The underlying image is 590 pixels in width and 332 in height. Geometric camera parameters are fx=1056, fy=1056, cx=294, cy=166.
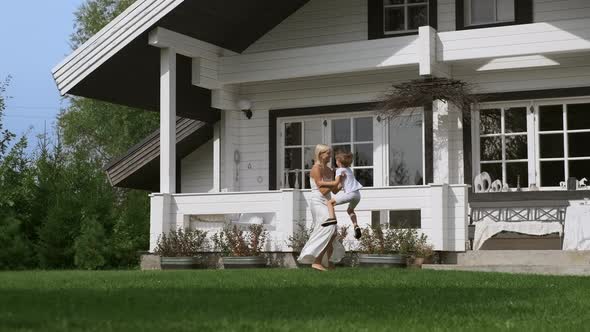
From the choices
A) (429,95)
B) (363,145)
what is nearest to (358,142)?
(363,145)

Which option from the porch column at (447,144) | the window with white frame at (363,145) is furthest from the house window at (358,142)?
the porch column at (447,144)

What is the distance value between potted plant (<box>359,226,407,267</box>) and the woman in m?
1.72

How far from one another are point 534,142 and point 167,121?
5935 mm

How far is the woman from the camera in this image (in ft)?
42.3

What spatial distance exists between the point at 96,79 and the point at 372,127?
15.8 feet

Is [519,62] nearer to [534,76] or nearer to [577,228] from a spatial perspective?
[534,76]

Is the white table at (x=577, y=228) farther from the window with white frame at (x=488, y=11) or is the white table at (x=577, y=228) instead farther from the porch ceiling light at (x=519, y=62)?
the window with white frame at (x=488, y=11)

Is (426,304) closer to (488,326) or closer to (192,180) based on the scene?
(488,326)

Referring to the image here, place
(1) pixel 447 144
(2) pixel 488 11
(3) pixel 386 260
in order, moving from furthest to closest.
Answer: (2) pixel 488 11 < (1) pixel 447 144 < (3) pixel 386 260

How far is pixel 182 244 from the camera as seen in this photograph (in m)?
16.3

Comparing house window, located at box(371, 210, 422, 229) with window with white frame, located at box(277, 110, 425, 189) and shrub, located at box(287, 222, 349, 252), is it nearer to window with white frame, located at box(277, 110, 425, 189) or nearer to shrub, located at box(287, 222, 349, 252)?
window with white frame, located at box(277, 110, 425, 189)

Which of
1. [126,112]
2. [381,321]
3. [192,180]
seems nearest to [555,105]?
[192,180]

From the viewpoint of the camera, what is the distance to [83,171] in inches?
870

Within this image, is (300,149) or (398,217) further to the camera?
(300,149)
